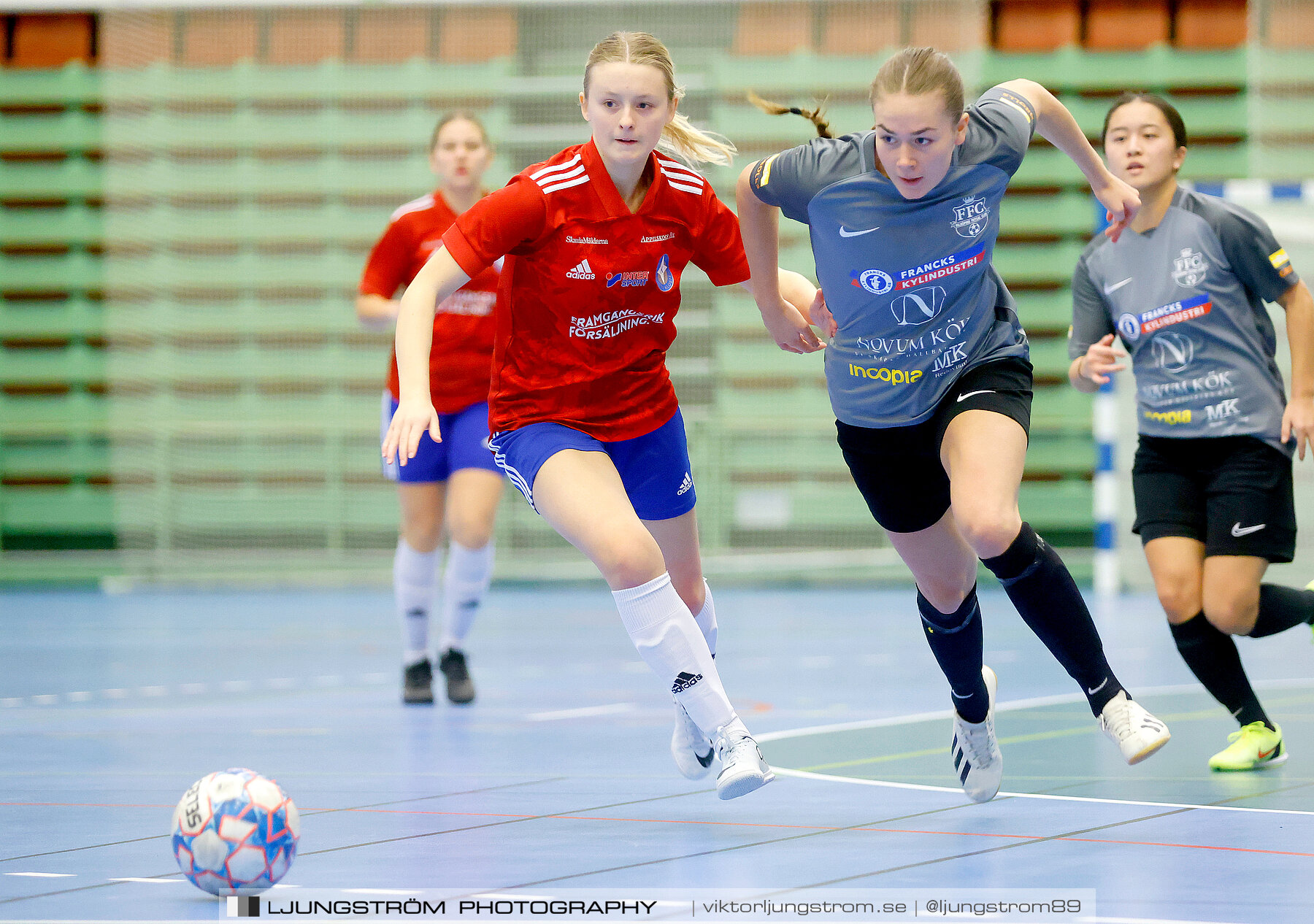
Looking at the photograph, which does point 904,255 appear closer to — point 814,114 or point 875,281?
point 875,281

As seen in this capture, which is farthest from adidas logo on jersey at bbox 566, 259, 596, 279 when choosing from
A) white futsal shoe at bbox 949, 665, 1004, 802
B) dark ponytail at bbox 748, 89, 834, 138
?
white futsal shoe at bbox 949, 665, 1004, 802

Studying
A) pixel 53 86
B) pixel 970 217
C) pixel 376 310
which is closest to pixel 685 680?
pixel 970 217

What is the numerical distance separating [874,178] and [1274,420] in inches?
58.4

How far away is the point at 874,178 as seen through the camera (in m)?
3.43

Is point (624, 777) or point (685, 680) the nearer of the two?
point (685, 680)

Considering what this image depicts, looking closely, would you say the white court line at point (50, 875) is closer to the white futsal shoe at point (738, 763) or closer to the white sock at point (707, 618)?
the white futsal shoe at point (738, 763)

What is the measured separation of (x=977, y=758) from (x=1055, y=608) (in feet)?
1.48

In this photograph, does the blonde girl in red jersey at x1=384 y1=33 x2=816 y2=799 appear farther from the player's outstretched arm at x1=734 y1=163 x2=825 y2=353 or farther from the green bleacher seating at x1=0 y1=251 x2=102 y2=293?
the green bleacher seating at x1=0 y1=251 x2=102 y2=293

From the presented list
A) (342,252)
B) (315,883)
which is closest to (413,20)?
(342,252)

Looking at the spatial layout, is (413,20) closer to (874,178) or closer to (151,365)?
(151,365)

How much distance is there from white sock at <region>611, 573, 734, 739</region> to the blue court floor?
264 millimetres

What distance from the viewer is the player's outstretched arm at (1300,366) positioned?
13.7 feet

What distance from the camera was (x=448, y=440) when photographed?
5.84m

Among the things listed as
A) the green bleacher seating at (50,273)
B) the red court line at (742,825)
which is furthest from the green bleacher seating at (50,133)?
the red court line at (742,825)
